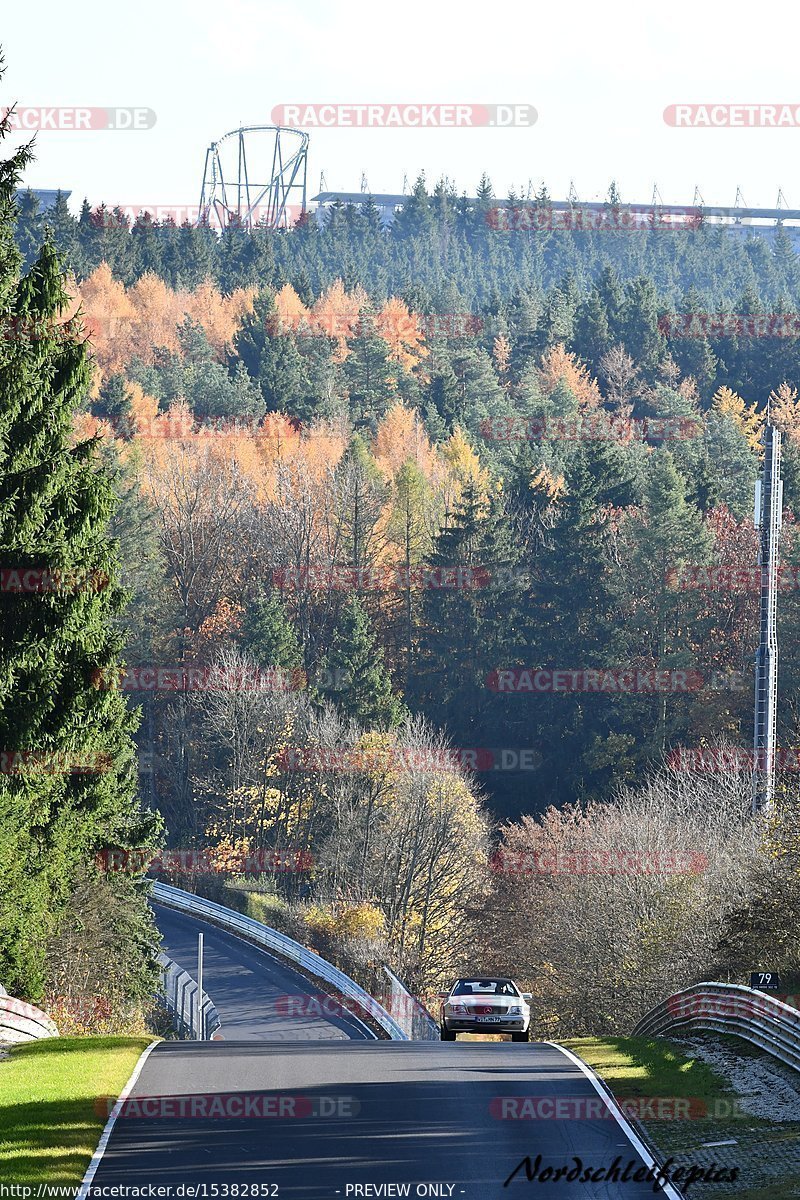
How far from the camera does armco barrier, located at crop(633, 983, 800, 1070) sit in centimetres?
2005

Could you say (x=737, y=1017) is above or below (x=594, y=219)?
below

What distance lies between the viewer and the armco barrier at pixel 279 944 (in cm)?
4641

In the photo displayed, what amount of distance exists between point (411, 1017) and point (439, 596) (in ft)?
115

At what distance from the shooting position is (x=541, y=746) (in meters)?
75.4

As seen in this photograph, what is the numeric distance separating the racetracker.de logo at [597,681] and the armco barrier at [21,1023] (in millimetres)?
48861

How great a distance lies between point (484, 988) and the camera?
1098 inches

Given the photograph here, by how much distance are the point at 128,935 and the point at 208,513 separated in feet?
172

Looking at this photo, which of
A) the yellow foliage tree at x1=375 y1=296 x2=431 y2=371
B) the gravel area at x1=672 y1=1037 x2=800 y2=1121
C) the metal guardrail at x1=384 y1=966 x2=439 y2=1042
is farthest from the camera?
the yellow foliage tree at x1=375 y1=296 x2=431 y2=371

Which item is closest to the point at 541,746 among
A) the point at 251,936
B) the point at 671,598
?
the point at 671,598

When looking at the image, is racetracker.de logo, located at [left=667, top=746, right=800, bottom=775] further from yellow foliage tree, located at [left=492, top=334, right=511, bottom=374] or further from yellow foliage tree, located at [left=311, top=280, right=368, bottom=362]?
yellow foliage tree, located at [left=492, top=334, right=511, bottom=374]

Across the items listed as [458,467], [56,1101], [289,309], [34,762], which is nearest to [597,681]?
[458,467]

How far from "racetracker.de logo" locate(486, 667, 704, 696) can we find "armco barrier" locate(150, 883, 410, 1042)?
67.8 feet

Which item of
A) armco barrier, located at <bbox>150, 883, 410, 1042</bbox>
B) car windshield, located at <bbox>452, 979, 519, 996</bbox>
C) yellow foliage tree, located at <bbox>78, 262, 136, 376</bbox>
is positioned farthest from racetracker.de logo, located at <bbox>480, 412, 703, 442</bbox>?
car windshield, located at <bbox>452, 979, 519, 996</bbox>

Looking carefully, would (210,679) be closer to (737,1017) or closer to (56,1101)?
(737,1017)
